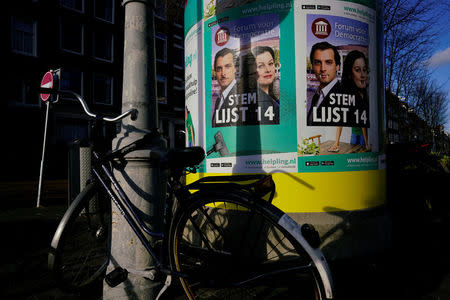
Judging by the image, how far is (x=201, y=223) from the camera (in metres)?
2.21

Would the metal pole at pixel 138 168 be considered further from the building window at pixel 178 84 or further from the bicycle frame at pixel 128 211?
the building window at pixel 178 84

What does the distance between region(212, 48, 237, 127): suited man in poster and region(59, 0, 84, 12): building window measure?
2163 centimetres

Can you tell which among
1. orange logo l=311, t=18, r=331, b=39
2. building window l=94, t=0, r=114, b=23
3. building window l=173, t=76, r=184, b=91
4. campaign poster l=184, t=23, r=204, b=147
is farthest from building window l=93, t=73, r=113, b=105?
orange logo l=311, t=18, r=331, b=39

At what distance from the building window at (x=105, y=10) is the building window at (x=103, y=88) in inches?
166

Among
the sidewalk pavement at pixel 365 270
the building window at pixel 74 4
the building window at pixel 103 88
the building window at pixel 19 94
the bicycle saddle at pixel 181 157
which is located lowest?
the sidewalk pavement at pixel 365 270

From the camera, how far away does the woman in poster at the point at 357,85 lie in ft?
10.4

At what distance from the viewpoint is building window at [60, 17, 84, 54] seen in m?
20.3

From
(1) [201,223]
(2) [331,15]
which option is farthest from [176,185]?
(2) [331,15]

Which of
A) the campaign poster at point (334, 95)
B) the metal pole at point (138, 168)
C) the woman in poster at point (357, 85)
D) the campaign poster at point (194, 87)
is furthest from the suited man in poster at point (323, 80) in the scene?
the metal pole at point (138, 168)

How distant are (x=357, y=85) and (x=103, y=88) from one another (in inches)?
881

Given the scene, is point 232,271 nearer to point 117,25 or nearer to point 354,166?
point 354,166

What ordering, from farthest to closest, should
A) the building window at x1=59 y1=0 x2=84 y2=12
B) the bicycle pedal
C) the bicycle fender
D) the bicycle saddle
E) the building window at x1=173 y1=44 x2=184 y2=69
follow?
the building window at x1=173 y1=44 x2=184 y2=69
the building window at x1=59 y1=0 x2=84 y2=12
the bicycle pedal
the bicycle saddle
the bicycle fender

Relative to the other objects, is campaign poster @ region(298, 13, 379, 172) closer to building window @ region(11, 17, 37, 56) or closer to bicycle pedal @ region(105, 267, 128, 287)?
bicycle pedal @ region(105, 267, 128, 287)

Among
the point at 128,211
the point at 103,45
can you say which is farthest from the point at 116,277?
the point at 103,45
